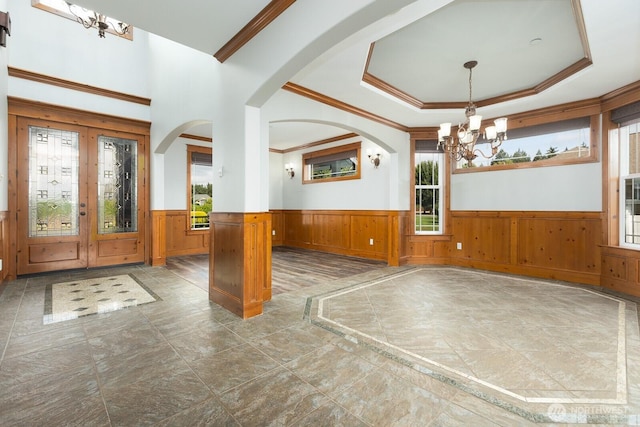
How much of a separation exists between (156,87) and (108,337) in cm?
453

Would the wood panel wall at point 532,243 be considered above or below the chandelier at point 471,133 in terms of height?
below

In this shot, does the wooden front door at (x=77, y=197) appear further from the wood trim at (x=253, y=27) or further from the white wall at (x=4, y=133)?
the wood trim at (x=253, y=27)

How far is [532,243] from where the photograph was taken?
4895 millimetres

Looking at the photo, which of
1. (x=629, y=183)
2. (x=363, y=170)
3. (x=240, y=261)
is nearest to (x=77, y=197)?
(x=240, y=261)

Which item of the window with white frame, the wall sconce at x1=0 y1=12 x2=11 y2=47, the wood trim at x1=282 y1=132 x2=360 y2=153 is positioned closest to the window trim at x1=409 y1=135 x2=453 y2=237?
the wood trim at x1=282 y1=132 x2=360 y2=153

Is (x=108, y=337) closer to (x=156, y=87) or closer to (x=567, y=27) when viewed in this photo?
(x=156, y=87)

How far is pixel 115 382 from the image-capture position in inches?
74.2

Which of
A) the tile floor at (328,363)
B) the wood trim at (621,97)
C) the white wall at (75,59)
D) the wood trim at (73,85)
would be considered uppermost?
the white wall at (75,59)

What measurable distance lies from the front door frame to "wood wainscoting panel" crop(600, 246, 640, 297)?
771cm

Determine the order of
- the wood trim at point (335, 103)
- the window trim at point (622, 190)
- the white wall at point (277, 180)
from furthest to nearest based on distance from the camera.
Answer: the white wall at point (277, 180)
the window trim at point (622, 190)
the wood trim at point (335, 103)

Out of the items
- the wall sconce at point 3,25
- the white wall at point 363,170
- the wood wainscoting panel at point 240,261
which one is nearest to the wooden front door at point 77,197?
the wall sconce at point 3,25

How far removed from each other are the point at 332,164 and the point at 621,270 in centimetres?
564

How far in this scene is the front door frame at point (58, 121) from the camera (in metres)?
4.27

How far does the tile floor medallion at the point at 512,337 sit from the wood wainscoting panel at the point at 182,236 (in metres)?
4.49
